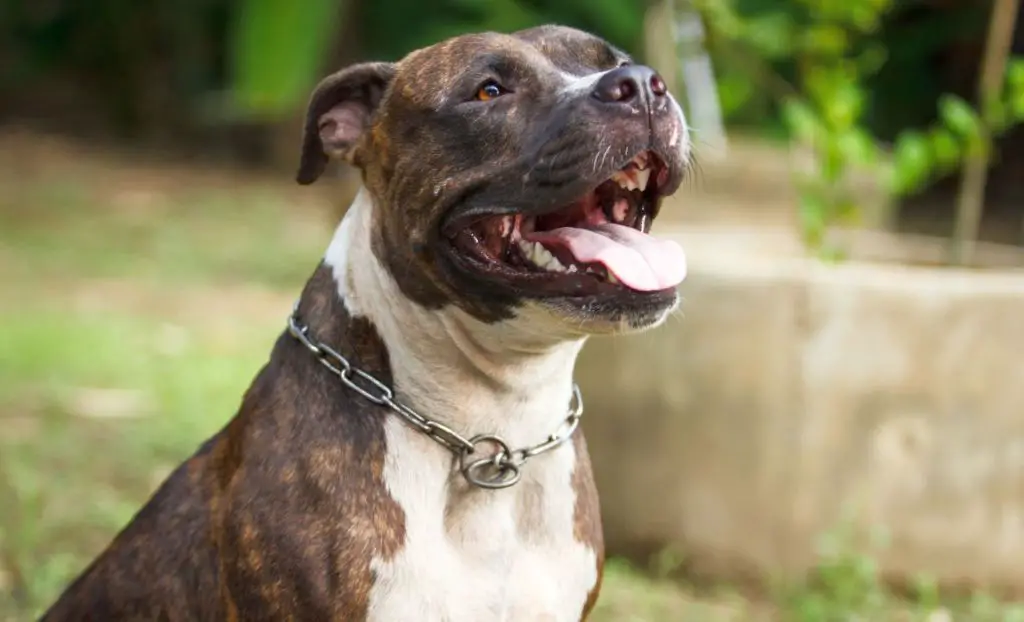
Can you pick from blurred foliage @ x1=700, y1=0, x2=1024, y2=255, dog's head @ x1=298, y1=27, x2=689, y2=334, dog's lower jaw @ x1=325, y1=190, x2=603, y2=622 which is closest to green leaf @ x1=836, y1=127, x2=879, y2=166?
blurred foliage @ x1=700, y1=0, x2=1024, y2=255

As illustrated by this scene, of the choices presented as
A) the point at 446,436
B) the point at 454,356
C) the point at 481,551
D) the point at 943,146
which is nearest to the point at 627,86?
the point at 454,356

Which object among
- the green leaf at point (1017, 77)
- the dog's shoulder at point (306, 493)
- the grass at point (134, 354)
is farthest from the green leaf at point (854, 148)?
the dog's shoulder at point (306, 493)

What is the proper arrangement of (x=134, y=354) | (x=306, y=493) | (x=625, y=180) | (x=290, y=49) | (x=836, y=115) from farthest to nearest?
(x=290, y=49), (x=134, y=354), (x=836, y=115), (x=625, y=180), (x=306, y=493)

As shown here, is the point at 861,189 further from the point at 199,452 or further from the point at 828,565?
the point at 199,452

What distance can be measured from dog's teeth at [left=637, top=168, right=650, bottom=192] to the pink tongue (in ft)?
0.44

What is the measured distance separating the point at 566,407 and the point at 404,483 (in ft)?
1.37

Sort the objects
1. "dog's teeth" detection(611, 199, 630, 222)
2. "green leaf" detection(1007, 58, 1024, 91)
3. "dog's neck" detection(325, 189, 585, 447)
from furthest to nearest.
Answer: "green leaf" detection(1007, 58, 1024, 91) < "dog's teeth" detection(611, 199, 630, 222) < "dog's neck" detection(325, 189, 585, 447)

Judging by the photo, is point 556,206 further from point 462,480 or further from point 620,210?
point 462,480

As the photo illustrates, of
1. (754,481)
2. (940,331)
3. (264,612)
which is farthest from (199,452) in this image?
(940,331)

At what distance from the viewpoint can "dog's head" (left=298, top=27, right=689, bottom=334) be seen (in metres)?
2.52

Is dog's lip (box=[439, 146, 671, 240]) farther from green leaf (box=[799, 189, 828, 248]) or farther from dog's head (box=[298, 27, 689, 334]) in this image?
green leaf (box=[799, 189, 828, 248])

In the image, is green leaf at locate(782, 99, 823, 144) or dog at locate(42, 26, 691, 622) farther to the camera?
green leaf at locate(782, 99, 823, 144)

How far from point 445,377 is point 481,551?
333 millimetres

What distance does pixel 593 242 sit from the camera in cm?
257
